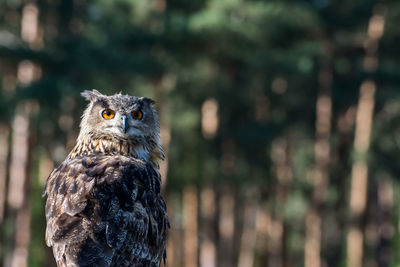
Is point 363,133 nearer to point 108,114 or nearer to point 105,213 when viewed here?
point 108,114

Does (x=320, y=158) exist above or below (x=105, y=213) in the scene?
above

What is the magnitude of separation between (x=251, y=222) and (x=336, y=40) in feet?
58.5

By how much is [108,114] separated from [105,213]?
1437mm

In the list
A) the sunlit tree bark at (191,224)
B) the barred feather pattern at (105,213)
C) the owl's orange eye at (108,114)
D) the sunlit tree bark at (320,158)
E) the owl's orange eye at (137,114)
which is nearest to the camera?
the barred feather pattern at (105,213)

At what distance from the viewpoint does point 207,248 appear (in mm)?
20609

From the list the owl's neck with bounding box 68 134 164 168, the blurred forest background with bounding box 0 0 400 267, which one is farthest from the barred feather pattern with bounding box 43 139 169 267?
the blurred forest background with bounding box 0 0 400 267

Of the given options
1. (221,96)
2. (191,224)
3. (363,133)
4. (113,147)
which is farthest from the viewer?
(191,224)

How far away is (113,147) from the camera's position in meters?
5.09

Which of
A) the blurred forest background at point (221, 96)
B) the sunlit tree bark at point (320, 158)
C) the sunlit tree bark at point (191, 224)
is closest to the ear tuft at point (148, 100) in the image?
the blurred forest background at point (221, 96)

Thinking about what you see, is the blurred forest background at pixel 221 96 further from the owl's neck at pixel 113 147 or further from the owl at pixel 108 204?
the owl at pixel 108 204

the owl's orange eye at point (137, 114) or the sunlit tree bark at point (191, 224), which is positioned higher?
the owl's orange eye at point (137, 114)

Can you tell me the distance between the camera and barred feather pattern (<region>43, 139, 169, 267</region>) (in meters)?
3.86

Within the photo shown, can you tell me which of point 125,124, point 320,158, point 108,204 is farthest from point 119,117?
point 320,158

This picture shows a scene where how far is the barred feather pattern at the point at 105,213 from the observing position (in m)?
3.86
